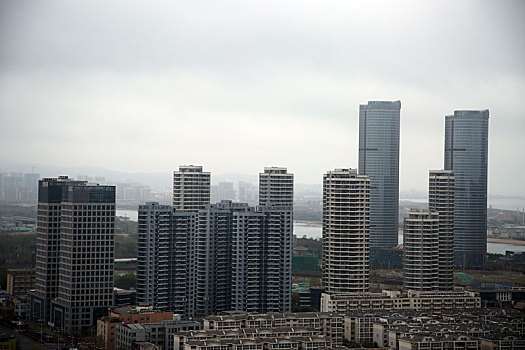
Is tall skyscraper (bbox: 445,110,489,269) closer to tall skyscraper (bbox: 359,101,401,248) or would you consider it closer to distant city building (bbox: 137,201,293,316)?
tall skyscraper (bbox: 359,101,401,248)

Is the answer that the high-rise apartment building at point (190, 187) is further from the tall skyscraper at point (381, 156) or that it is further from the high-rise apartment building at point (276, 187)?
the tall skyscraper at point (381, 156)

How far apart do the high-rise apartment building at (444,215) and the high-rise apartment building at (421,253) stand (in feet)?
1.65

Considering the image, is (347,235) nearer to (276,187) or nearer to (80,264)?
(276,187)

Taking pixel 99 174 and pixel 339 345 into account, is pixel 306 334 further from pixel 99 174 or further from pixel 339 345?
pixel 99 174

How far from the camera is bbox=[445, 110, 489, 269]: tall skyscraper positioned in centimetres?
2647

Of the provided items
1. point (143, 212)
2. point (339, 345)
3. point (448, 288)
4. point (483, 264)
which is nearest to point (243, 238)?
point (143, 212)

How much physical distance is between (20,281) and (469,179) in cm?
1592

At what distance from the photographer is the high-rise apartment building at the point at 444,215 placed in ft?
61.3

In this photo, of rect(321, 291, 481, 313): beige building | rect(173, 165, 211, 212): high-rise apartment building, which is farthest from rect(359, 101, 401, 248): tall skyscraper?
rect(321, 291, 481, 313): beige building

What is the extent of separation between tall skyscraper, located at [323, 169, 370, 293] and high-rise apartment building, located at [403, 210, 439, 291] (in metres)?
1.45

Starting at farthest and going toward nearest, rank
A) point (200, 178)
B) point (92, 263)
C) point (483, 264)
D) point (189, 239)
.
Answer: point (483, 264)
point (200, 178)
point (189, 239)
point (92, 263)

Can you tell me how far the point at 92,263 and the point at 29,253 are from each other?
1.96 metres

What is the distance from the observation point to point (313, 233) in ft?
110

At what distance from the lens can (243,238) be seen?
16.4m
